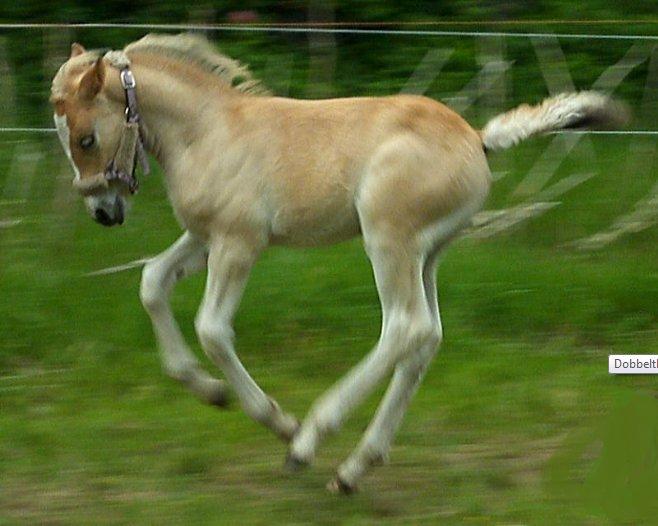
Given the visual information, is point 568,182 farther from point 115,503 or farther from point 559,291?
point 115,503

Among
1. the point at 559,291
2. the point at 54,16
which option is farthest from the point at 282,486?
the point at 54,16

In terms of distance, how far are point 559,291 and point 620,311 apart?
0.31 metres

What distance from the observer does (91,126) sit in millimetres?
5816

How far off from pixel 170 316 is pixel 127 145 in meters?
0.71

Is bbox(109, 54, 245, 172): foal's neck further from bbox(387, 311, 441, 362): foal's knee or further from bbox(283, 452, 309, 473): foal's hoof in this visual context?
bbox(283, 452, 309, 473): foal's hoof

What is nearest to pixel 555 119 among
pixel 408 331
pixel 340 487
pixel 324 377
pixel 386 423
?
pixel 408 331

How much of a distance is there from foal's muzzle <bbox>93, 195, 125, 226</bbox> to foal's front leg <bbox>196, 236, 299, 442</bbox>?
469 mm

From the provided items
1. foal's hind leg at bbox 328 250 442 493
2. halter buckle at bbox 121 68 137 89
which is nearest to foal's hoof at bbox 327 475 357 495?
foal's hind leg at bbox 328 250 442 493

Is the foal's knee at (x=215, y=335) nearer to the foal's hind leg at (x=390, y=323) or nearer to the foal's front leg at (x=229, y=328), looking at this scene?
the foal's front leg at (x=229, y=328)

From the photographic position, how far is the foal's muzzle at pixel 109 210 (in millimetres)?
5945

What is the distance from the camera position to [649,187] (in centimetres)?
879

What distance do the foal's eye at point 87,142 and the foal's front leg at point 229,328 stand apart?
2.03ft

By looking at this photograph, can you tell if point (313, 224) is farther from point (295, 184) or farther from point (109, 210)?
point (109, 210)

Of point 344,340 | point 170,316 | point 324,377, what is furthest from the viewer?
point 344,340
